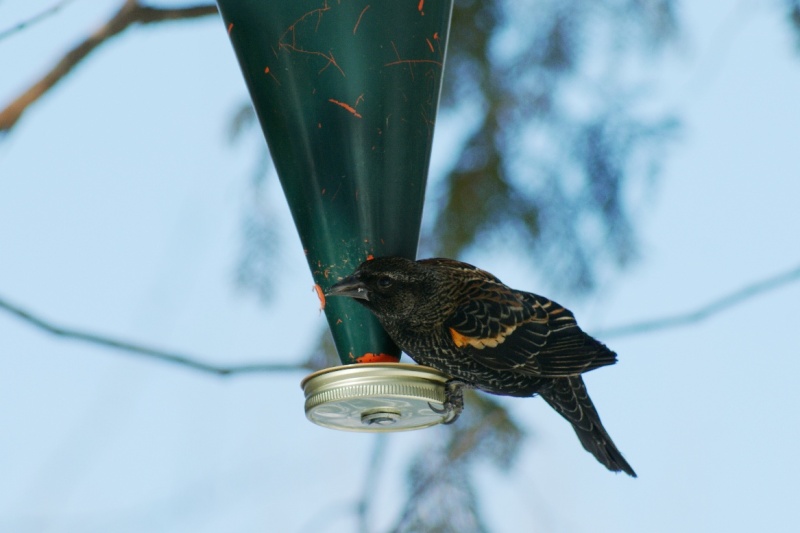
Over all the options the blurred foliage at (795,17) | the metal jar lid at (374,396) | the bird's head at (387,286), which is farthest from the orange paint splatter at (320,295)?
the blurred foliage at (795,17)

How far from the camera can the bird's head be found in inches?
81.2

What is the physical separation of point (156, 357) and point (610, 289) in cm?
191

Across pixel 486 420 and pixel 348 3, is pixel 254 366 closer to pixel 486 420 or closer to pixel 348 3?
pixel 486 420

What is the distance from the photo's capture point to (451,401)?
85.6 inches

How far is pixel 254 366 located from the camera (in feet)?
13.5

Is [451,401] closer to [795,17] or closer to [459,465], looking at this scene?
[459,465]

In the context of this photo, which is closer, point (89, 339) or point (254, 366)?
point (89, 339)

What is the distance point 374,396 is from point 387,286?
0.25 metres

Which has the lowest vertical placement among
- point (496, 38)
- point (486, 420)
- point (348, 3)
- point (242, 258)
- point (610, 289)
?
point (486, 420)

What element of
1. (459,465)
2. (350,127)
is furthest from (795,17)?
(350,127)

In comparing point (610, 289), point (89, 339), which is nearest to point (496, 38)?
point (610, 289)

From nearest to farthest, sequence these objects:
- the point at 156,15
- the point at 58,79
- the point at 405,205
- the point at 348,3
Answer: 1. the point at 348,3
2. the point at 405,205
3. the point at 58,79
4. the point at 156,15

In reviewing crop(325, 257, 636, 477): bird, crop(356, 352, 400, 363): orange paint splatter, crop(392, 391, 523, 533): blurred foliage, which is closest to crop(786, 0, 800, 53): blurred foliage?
crop(392, 391, 523, 533): blurred foliage

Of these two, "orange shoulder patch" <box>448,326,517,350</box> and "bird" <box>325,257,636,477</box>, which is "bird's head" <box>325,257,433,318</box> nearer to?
"bird" <box>325,257,636,477</box>
